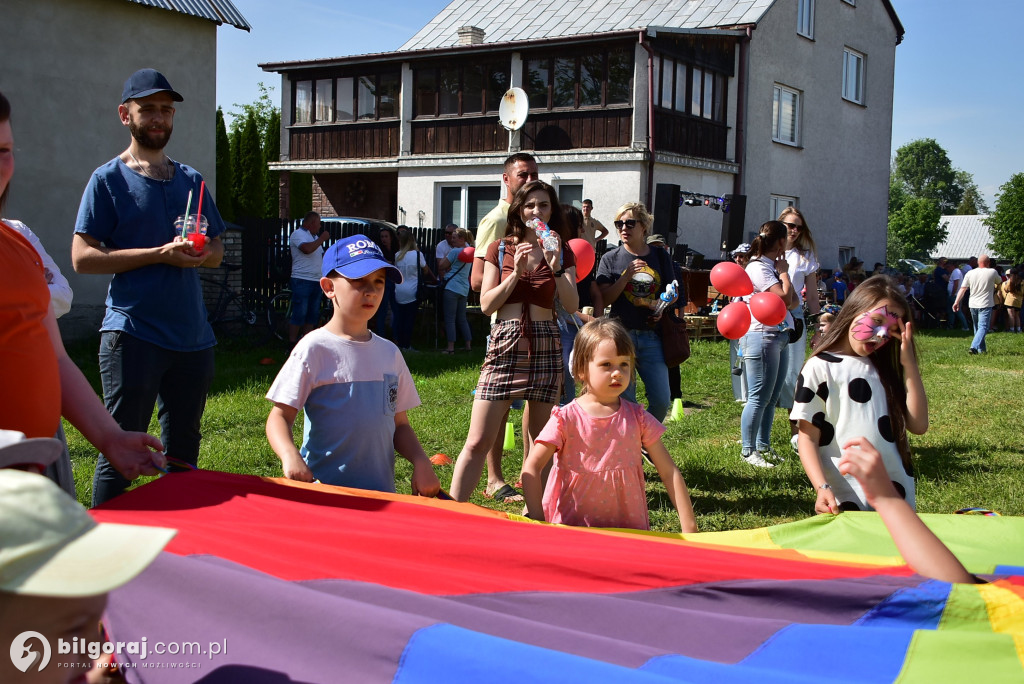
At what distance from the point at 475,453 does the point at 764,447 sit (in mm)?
3320

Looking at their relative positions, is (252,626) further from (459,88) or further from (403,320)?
(459,88)

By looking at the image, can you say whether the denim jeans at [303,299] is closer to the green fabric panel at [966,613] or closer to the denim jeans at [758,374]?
the denim jeans at [758,374]

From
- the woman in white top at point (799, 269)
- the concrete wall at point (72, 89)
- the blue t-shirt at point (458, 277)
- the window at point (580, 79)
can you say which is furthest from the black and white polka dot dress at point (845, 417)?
the window at point (580, 79)

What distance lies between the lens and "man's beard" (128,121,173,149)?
386 cm

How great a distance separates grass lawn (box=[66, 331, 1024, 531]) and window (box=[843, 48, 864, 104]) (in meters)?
17.7

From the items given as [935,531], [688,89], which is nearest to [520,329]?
[935,531]

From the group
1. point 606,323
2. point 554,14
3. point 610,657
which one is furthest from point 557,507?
point 554,14

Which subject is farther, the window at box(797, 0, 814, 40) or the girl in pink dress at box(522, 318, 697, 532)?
the window at box(797, 0, 814, 40)

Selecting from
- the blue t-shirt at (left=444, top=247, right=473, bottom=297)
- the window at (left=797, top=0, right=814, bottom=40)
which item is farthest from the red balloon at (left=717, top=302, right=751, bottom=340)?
the window at (left=797, top=0, right=814, bottom=40)

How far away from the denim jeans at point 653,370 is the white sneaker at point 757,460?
0.93 m

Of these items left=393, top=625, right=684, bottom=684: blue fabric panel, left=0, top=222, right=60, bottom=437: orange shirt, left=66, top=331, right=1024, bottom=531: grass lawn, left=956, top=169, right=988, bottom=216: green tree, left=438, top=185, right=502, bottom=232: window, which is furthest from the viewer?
left=956, top=169, right=988, bottom=216: green tree

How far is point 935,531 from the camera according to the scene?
11.2 feet

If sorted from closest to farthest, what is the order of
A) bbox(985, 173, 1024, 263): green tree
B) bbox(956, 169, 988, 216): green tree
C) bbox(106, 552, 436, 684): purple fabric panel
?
bbox(106, 552, 436, 684): purple fabric panel → bbox(985, 173, 1024, 263): green tree → bbox(956, 169, 988, 216): green tree

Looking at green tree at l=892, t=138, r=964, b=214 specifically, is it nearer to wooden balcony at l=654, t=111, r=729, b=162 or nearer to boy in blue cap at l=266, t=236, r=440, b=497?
wooden balcony at l=654, t=111, r=729, b=162
